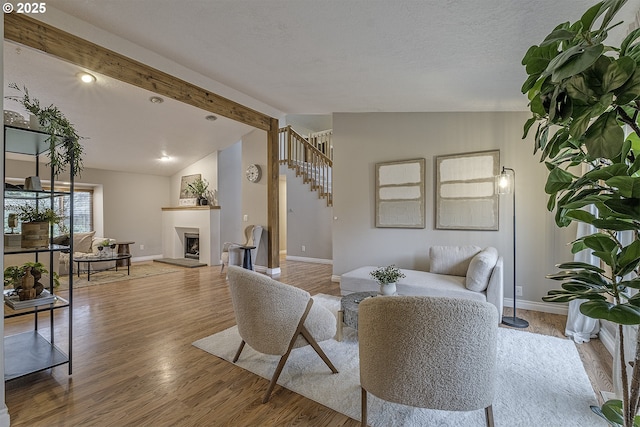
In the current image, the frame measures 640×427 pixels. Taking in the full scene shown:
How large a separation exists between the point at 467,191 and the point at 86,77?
5.34 metres

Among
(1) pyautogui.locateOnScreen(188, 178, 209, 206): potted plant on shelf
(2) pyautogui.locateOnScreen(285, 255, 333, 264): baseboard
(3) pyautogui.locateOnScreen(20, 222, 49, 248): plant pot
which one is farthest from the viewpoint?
(2) pyautogui.locateOnScreen(285, 255, 333, 264): baseboard

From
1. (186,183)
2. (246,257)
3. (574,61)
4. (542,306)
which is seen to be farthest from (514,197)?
(186,183)

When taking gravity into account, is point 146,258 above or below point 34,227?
below

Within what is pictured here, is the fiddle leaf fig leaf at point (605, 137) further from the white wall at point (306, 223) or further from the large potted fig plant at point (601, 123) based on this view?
the white wall at point (306, 223)

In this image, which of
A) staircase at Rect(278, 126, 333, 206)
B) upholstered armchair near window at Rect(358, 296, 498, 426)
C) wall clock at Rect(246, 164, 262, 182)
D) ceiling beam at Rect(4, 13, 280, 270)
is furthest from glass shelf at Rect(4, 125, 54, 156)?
staircase at Rect(278, 126, 333, 206)

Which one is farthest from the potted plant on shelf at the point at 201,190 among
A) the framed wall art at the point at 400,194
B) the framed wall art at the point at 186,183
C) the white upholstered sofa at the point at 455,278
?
the white upholstered sofa at the point at 455,278

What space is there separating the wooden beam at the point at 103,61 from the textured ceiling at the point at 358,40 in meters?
0.29

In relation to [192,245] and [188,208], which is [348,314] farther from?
[192,245]

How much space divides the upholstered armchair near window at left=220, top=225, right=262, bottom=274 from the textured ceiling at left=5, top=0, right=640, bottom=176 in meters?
2.91

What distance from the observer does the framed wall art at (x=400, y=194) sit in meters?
4.41

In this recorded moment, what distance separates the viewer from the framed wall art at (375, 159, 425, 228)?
4.41m

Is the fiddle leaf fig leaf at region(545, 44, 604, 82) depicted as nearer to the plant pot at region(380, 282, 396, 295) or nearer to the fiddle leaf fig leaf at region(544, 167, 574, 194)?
the fiddle leaf fig leaf at region(544, 167, 574, 194)

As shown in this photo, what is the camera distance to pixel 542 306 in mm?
3604

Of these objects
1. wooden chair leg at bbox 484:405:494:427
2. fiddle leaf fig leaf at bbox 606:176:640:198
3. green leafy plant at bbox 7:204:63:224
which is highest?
fiddle leaf fig leaf at bbox 606:176:640:198
